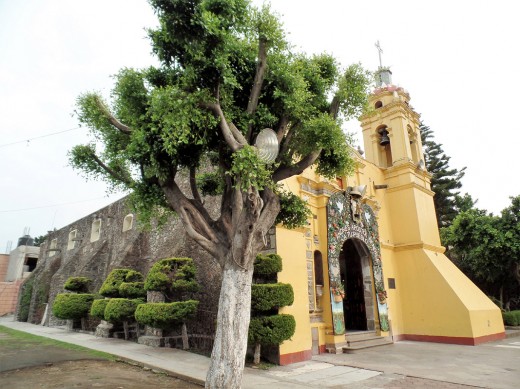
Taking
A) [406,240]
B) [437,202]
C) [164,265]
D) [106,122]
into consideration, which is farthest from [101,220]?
[437,202]

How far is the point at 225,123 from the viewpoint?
5020mm

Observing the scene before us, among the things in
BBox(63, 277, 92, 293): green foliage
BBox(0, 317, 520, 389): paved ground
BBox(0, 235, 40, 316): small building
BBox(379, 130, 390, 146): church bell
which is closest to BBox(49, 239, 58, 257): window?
BBox(0, 235, 40, 316): small building

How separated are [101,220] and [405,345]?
46.4 ft

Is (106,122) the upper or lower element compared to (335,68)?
lower

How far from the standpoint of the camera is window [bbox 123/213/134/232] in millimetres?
14519

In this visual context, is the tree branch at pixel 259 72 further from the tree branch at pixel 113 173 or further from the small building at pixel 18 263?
the small building at pixel 18 263

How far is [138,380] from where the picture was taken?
19.1ft

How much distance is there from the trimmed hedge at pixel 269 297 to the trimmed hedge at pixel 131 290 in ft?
15.2

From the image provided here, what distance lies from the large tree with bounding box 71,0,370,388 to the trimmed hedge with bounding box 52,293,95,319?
24.6ft

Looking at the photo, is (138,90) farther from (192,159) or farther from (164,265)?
(164,265)

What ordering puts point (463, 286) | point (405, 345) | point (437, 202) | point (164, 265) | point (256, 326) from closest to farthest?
point (256, 326) → point (164, 265) → point (405, 345) → point (463, 286) → point (437, 202)

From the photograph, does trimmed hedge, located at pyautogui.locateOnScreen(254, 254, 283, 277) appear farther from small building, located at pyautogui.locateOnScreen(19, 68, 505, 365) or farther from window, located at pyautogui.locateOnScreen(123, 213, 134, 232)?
window, located at pyautogui.locateOnScreen(123, 213, 134, 232)

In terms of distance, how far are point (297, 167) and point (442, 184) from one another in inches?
884

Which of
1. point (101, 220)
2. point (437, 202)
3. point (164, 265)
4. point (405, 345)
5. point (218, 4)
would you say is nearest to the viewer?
point (218, 4)
